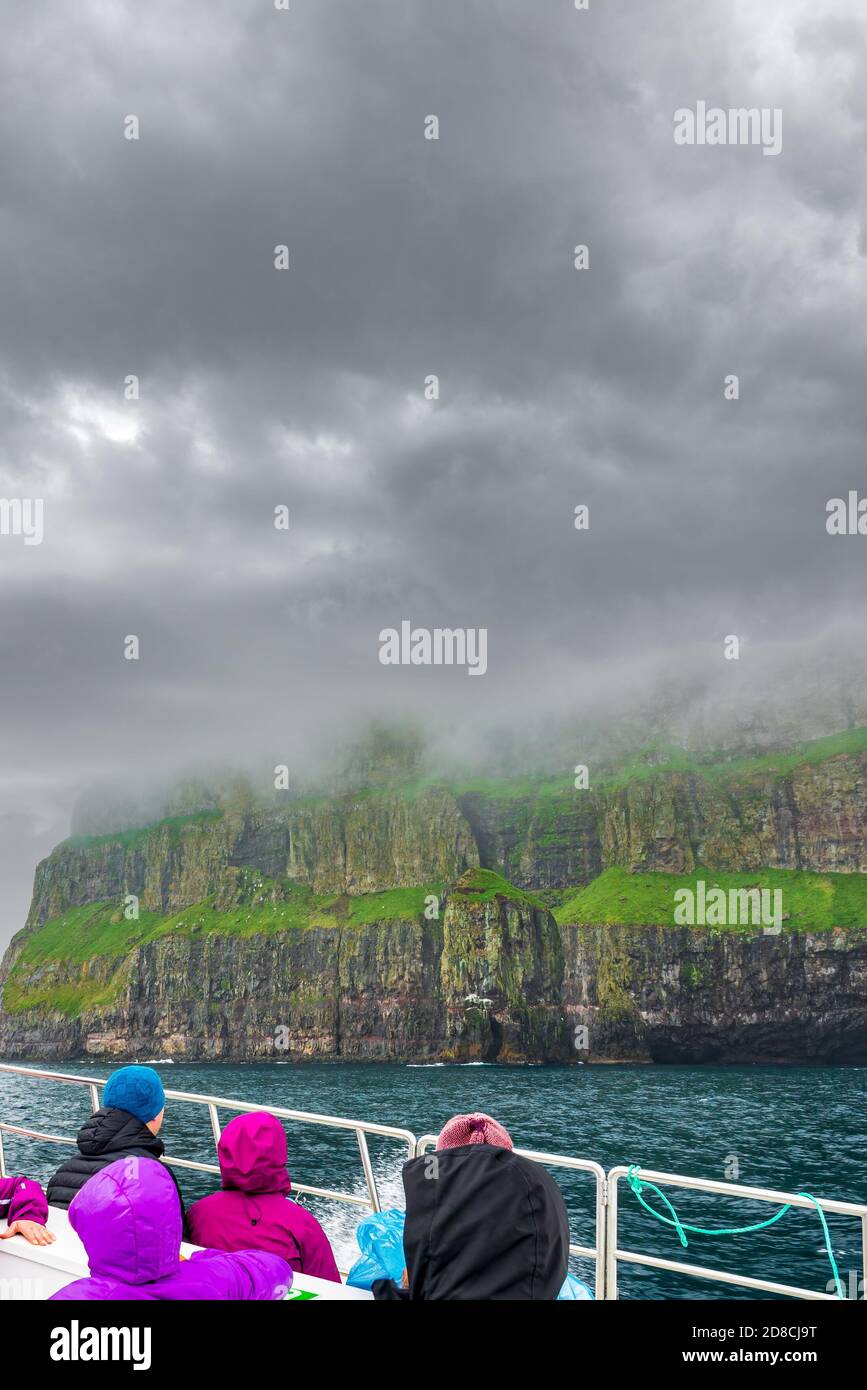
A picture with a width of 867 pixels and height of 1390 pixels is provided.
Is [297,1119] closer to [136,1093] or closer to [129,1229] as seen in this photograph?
[136,1093]

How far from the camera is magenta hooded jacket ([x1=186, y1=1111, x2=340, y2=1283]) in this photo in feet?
22.2

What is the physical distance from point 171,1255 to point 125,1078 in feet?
11.1

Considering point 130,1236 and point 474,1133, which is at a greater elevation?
point 474,1133

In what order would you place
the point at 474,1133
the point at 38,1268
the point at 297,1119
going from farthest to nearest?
the point at 297,1119 < the point at 38,1268 < the point at 474,1133

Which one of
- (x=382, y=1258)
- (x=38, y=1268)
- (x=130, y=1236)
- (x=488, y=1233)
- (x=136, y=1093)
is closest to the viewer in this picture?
(x=488, y=1233)

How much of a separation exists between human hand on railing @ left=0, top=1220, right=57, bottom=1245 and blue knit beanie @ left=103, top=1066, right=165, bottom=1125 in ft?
3.48

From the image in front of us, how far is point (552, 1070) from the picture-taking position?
17775cm

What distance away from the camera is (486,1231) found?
13.9ft

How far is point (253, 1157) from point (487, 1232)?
332cm

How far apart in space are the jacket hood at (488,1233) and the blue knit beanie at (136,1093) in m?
4.10

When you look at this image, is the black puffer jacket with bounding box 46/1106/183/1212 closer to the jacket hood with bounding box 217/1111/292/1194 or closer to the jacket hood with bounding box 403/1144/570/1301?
the jacket hood with bounding box 217/1111/292/1194

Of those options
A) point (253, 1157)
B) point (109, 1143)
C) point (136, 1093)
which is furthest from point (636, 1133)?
point (253, 1157)
